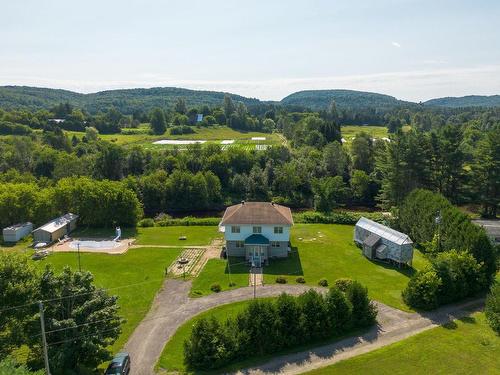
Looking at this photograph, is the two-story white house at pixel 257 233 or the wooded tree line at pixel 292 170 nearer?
the two-story white house at pixel 257 233

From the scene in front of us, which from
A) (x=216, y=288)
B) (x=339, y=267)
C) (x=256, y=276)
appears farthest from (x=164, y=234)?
(x=339, y=267)

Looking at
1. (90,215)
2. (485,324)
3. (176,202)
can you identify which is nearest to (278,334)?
(485,324)

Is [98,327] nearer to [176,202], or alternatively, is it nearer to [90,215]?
[90,215]

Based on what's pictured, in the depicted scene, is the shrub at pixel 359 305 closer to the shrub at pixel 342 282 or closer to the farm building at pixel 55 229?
the shrub at pixel 342 282

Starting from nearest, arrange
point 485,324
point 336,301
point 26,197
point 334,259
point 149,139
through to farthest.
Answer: point 336,301
point 485,324
point 334,259
point 26,197
point 149,139

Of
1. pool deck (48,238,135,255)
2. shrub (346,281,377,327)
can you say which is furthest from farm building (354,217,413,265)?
pool deck (48,238,135,255)

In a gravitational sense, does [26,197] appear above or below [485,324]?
above

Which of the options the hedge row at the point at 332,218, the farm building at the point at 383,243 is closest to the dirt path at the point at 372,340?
the farm building at the point at 383,243
